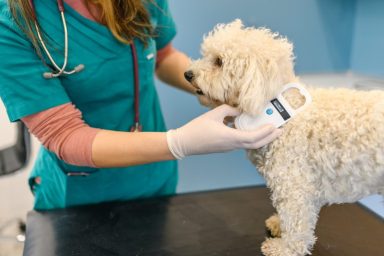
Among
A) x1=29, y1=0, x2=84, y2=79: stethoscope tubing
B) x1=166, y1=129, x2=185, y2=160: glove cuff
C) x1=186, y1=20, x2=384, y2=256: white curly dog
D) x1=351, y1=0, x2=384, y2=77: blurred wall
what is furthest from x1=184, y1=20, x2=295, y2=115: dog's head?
x1=351, y1=0, x2=384, y2=77: blurred wall

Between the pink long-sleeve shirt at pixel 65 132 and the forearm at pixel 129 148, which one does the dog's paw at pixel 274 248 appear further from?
the pink long-sleeve shirt at pixel 65 132

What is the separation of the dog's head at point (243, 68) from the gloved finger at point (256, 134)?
1.4 inches

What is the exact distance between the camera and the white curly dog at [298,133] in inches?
30.2

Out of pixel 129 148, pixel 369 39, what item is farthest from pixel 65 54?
pixel 369 39

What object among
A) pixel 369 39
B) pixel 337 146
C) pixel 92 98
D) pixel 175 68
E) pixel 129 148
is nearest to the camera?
pixel 337 146

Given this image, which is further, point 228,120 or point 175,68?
point 175,68

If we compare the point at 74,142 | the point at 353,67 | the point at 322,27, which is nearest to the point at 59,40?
the point at 74,142

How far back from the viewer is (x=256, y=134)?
80 centimetres

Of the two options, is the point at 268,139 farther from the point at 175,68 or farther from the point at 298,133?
the point at 175,68

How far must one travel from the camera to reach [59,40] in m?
0.92

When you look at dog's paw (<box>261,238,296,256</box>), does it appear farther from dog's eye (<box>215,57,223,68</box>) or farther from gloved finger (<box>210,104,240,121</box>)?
dog's eye (<box>215,57,223,68</box>)

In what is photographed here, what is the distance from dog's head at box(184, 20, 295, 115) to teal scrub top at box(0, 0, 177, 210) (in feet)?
0.71

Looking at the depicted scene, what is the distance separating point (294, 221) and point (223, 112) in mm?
277

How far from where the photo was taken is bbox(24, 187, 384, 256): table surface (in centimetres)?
94
